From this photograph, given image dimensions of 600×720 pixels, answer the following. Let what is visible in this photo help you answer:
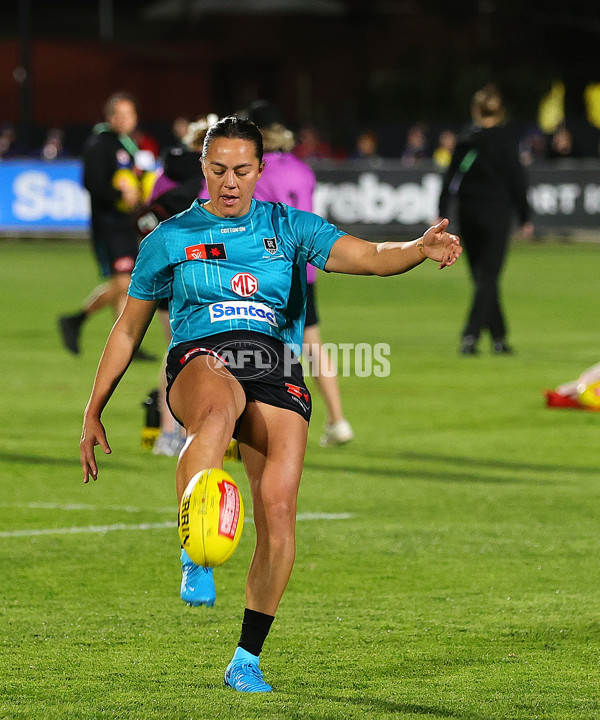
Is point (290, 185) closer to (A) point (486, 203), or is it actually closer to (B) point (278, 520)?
(B) point (278, 520)

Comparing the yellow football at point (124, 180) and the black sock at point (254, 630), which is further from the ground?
the yellow football at point (124, 180)

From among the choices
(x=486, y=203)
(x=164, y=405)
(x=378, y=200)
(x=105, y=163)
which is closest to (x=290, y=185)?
(x=164, y=405)

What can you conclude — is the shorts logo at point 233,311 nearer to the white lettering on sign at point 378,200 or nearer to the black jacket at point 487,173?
the black jacket at point 487,173

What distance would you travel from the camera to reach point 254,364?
516cm

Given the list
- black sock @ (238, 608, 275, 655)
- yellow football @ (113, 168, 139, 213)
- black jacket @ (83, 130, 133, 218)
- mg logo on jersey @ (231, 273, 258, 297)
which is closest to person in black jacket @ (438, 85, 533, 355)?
yellow football @ (113, 168, 139, 213)

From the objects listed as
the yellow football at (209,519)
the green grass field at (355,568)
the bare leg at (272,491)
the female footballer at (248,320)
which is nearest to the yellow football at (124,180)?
the green grass field at (355,568)

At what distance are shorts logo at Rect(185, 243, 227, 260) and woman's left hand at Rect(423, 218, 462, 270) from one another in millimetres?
727

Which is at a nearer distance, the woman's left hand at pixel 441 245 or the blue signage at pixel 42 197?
the woman's left hand at pixel 441 245

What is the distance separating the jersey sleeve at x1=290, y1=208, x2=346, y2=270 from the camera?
17.4 ft

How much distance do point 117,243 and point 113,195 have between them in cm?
50

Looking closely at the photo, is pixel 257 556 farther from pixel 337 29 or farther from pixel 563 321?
pixel 337 29

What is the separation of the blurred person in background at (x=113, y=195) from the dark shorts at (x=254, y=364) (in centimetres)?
784

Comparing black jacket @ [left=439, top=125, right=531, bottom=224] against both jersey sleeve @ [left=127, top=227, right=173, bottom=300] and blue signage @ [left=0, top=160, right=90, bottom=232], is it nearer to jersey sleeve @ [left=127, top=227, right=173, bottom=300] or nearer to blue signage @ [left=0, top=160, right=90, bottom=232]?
jersey sleeve @ [left=127, top=227, right=173, bottom=300]

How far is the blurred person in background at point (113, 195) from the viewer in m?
12.9
